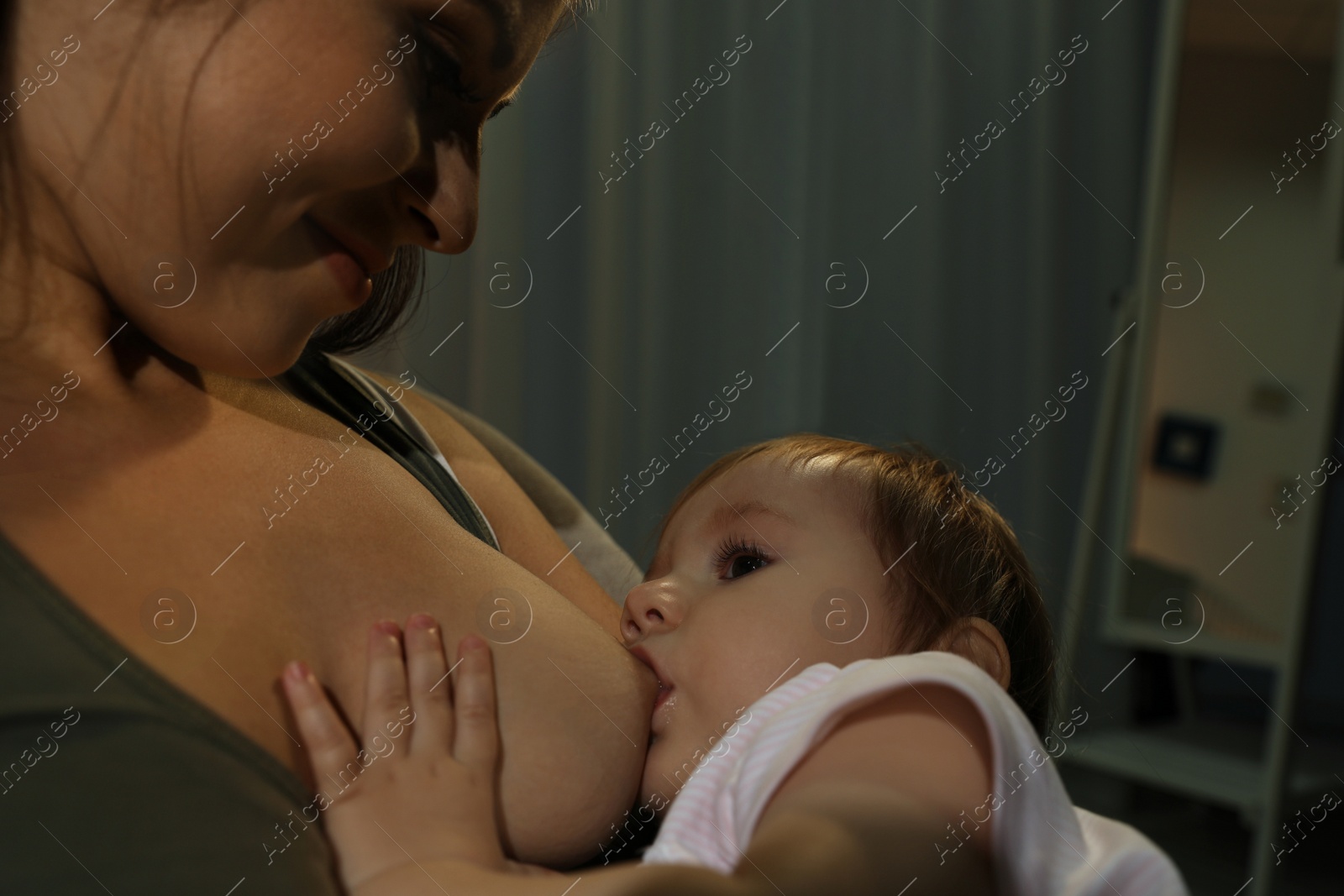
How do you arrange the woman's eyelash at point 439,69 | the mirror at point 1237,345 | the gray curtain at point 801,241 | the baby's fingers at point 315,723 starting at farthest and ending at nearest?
the gray curtain at point 801,241 < the mirror at point 1237,345 < the woman's eyelash at point 439,69 < the baby's fingers at point 315,723

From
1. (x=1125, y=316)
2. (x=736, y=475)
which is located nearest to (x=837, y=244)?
(x=1125, y=316)

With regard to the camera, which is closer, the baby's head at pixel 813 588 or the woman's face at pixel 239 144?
the woman's face at pixel 239 144

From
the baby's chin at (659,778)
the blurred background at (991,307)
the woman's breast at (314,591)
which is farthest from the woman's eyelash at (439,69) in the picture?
the blurred background at (991,307)

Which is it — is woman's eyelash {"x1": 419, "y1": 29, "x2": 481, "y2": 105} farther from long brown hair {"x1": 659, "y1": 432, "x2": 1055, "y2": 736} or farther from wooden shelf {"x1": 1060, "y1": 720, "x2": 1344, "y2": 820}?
wooden shelf {"x1": 1060, "y1": 720, "x2": 1344, "y2": 820}

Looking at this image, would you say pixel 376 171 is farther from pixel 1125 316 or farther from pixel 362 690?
pixel 1125 316

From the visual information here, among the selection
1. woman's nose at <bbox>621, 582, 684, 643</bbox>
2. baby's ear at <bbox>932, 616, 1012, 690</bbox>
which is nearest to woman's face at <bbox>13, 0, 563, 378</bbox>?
woman's nose at <bbox>621, 582, 684, 643</bbox>

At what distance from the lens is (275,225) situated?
694 millimetres

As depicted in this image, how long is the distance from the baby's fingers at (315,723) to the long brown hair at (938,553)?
446mm

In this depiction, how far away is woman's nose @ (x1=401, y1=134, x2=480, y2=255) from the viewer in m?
0.75

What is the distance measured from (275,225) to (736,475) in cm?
45

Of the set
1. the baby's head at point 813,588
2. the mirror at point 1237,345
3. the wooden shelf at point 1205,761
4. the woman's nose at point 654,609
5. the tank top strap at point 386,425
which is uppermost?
the tank top strap at point 386,425

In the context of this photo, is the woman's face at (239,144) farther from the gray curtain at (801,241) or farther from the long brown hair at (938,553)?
the gray curtain at (801,241)

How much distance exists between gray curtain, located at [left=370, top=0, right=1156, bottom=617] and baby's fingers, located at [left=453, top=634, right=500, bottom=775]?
132 cm

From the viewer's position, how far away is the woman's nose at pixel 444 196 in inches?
29.6
